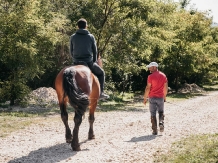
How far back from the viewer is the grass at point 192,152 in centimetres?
745

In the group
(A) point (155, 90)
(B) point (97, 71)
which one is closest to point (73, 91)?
(B) point (97, 71)

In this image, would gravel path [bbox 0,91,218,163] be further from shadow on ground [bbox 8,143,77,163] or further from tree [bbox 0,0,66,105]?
tree [bbox 0,0,66,105]

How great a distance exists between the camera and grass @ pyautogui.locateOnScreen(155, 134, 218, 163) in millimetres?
7449

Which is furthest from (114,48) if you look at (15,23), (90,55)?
(90,55)

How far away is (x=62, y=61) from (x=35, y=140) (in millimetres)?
17090

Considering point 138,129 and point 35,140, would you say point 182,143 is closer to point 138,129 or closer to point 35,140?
point 138,129

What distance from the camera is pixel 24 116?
1517cm

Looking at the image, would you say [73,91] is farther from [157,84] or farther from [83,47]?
[157,84]

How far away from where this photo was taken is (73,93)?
816cm

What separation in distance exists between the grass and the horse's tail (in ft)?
7.25

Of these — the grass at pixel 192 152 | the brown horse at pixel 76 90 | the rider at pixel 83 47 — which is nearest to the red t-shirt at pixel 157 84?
the grass at pixel 192 152

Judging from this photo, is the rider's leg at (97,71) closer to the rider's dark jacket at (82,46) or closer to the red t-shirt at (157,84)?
the rider's dark jacket at (82,46)

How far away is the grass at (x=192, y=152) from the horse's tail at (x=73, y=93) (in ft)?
7.25

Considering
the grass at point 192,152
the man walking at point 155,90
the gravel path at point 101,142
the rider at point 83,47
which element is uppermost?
the rider at point 83,47
